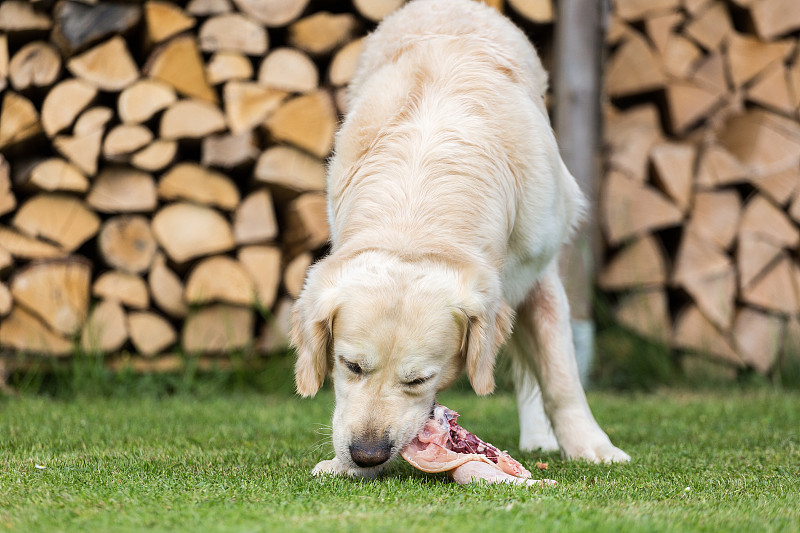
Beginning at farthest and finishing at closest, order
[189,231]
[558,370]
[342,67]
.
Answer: [342,67] < [189,231] < [558,370]

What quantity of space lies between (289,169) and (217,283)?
0.70 meters

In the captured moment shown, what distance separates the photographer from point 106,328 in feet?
15.3

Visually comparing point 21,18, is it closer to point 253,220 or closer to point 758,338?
point 253,220

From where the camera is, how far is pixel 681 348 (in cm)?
520

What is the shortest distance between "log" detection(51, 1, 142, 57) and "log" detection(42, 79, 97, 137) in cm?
17

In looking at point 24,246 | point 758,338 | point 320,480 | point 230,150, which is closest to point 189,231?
point 230,150

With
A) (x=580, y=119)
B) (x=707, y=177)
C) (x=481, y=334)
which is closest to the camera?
(x=481, y=334)

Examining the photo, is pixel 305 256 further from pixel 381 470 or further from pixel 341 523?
pixel 341 523

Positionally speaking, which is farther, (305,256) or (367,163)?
(305,256)

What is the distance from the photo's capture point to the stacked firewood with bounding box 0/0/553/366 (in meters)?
4.52

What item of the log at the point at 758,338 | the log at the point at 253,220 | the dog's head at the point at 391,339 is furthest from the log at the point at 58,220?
the log at the point at 758,338

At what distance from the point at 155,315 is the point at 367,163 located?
93.1 inches

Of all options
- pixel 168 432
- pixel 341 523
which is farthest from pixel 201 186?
pixel 341 523

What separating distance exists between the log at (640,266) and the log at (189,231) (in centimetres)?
227
